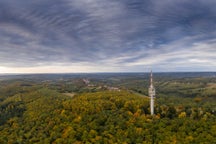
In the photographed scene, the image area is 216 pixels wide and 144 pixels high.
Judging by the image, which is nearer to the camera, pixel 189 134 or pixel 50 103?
pixel 189 134

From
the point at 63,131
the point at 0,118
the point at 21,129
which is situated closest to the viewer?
the point at 63,131

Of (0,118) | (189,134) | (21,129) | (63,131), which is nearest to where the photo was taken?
(189,134)

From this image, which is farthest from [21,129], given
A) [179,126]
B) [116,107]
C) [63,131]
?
[179,126]

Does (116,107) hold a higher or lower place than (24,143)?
higher

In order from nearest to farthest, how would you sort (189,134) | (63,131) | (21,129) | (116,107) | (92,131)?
1. (189,134)
2. (92,131)
3. (63,131)
4. (21,129)
5. (116,107)

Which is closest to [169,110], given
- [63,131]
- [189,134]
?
[189,134]

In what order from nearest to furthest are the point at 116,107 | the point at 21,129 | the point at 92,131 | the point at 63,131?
the point at 92,131 < the point at 63,131 < the point at 21,129 < the point at 116,107

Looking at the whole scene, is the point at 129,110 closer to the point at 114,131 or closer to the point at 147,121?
the point at 147,121

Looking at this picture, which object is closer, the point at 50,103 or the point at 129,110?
the point at 129,110

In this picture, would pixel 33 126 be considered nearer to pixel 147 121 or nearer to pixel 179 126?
pixel 147 121
